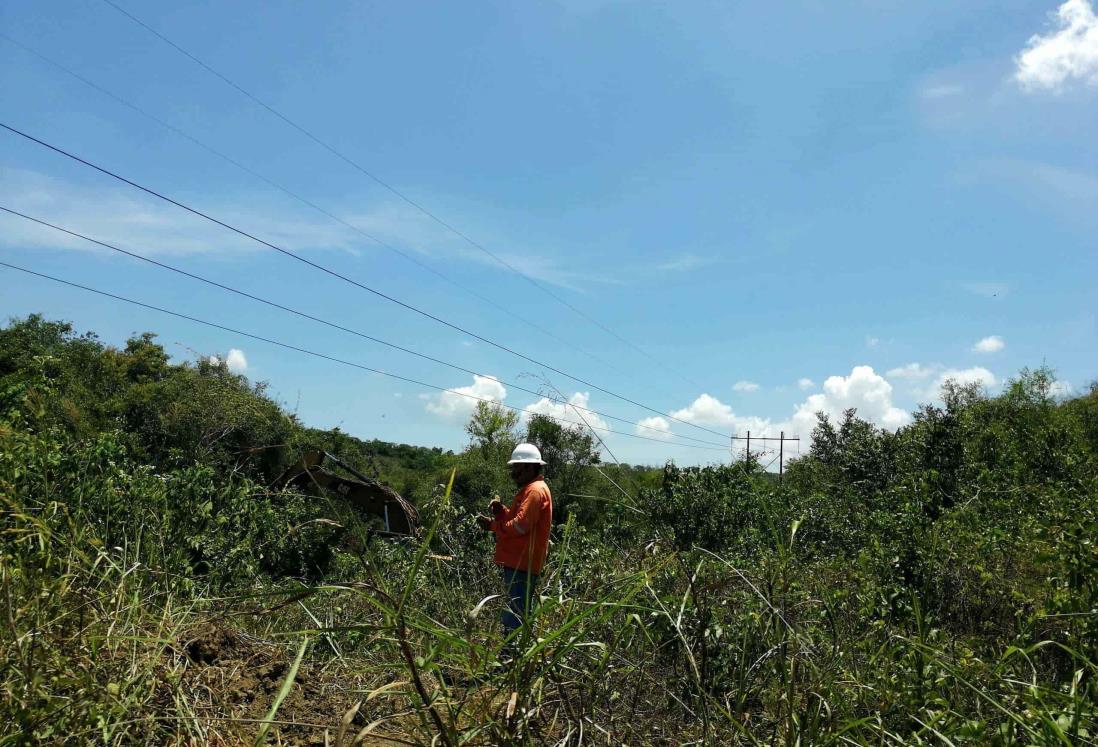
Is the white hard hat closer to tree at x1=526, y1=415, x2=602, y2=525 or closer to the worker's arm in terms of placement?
the worker's arm

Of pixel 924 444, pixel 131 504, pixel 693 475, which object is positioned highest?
pixel 924 444

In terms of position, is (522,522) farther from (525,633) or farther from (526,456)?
(525,633)

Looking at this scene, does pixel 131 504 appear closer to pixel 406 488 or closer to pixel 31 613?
pixel 31 613

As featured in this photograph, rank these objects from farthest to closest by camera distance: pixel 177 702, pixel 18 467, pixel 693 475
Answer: pixel 693 475 < pixel 18 467 < pixel 177 702

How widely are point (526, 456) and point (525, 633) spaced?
13.7 feet

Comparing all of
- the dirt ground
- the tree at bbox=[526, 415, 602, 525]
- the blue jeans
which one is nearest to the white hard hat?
the blue jeans

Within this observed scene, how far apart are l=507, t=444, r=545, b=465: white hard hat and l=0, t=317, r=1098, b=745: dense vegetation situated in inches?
35.1

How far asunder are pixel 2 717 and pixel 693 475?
13335 millimetres

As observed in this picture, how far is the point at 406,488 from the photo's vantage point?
3925 centimetres

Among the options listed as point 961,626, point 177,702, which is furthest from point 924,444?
point 177,702

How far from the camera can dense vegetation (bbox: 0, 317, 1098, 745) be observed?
5.78 ft

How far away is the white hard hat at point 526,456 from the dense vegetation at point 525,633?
2.93 ft

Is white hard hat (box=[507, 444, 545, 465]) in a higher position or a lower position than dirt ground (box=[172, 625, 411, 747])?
higher

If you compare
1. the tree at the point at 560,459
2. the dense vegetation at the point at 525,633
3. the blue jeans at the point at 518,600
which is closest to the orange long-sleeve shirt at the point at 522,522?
the blue jeans at the point at 518,600
